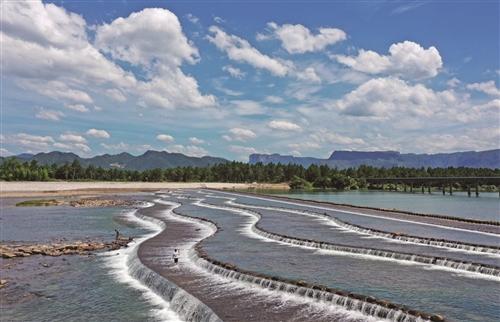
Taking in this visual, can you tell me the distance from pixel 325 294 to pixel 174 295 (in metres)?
8.70

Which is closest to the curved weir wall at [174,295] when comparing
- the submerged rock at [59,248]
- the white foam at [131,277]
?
the white foam at [131,277]

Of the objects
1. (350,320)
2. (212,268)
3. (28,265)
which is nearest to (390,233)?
(212,268)

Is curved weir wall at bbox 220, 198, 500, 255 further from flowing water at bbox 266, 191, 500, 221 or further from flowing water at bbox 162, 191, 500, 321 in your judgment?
flowing water at bbox 266, 191, 500, 221

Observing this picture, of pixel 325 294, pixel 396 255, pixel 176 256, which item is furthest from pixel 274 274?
pixel 396 255

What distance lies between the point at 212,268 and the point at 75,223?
38.1m

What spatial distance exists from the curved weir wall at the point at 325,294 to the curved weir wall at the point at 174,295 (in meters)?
4.06

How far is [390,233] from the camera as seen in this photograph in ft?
149

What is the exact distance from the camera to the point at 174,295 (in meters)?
24.6

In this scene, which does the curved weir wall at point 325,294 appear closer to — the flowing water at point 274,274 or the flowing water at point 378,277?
the flowing water at point 274,274

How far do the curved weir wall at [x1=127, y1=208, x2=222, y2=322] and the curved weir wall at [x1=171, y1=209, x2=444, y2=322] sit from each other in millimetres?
4061

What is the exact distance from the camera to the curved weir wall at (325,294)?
1962 centimetres

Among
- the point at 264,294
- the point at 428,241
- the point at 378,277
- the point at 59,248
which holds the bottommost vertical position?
the point at 59,248

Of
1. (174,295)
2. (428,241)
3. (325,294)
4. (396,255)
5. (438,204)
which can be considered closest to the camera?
(325,294)

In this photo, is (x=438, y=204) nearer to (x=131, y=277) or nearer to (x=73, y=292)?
(x=131, y=277)
